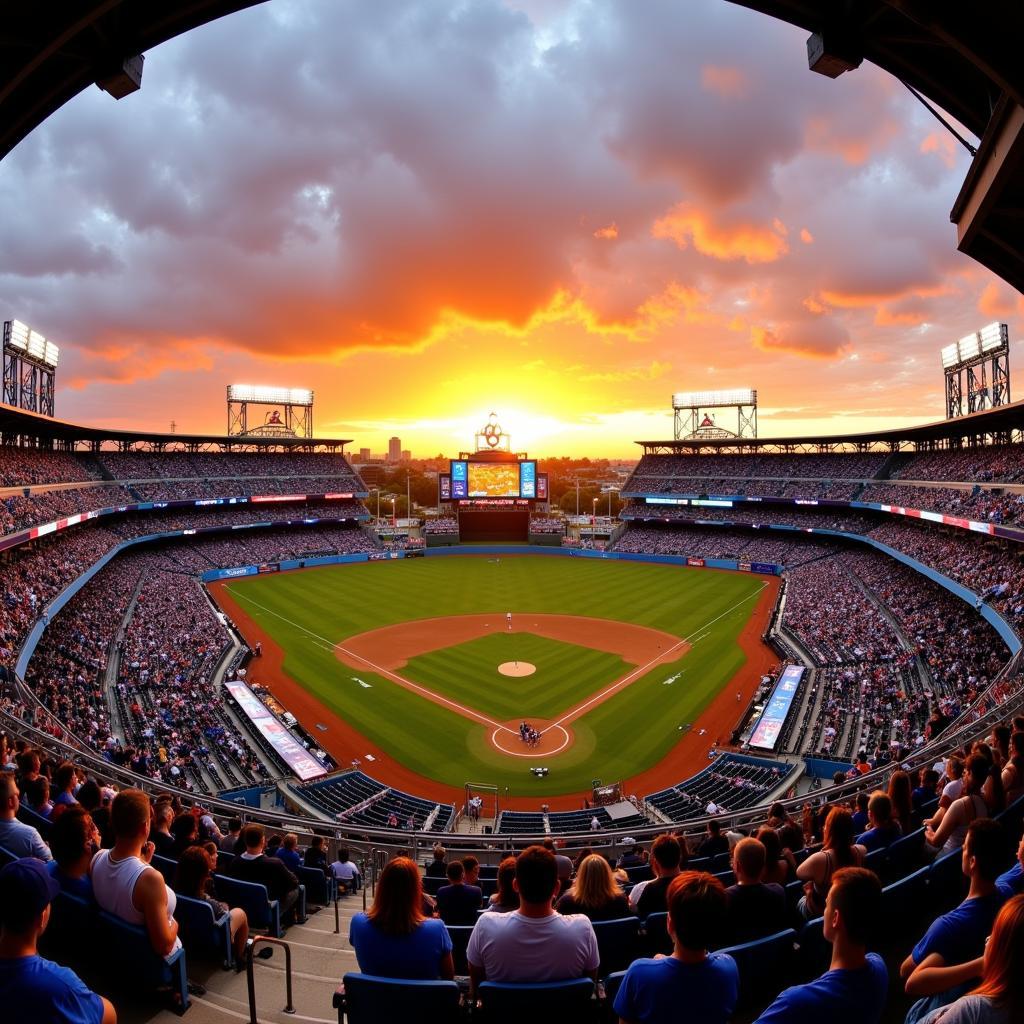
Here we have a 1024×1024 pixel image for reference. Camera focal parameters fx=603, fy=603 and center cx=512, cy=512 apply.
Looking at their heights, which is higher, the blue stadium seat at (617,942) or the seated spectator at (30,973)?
the seated spectator at (30,973)

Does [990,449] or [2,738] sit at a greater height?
[990,449]

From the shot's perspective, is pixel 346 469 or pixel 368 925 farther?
pixel 346 469

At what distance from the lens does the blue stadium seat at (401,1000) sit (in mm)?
3762

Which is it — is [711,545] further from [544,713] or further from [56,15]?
[56,15]

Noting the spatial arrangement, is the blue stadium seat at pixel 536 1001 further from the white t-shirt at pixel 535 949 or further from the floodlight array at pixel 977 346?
the floodlight array at pixel 977 346

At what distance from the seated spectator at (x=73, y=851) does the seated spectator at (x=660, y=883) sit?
15.7 ft

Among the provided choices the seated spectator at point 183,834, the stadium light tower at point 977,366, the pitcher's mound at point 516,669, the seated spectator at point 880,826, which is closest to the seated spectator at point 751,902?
Result: the seated spectator at point 880,826

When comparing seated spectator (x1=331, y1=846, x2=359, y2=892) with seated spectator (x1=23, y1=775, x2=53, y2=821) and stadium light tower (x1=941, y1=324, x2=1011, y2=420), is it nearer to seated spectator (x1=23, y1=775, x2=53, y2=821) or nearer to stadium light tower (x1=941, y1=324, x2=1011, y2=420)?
seated spectator (x1=23, y1=775, x2=53, y2=821)

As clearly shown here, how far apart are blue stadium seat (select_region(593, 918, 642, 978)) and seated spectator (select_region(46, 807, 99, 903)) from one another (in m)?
4.15

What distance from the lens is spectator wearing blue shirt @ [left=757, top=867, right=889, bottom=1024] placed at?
3062 millimetres

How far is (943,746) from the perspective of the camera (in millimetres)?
13539

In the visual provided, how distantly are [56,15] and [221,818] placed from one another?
44.8ft

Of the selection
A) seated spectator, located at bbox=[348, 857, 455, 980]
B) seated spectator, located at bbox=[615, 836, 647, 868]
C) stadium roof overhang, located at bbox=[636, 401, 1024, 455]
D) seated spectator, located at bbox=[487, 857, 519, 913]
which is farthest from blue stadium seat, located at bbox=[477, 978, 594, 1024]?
stadium roof overhang, located at bbox=[636, 401, 1024, 455]

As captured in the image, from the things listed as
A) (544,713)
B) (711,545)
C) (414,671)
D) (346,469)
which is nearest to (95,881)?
(544,713)
